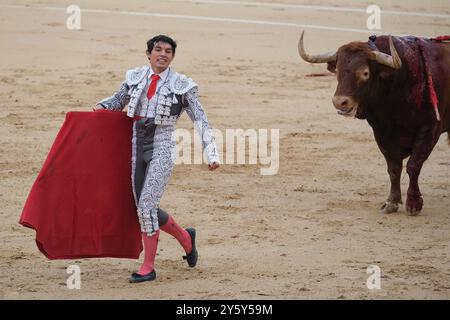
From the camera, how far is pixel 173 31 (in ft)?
52.0

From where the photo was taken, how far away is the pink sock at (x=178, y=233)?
6207mm

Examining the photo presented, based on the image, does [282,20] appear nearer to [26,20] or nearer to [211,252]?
[26,20]

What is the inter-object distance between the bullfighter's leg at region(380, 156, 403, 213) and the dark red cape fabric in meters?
2.36

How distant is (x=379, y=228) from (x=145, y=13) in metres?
10.8

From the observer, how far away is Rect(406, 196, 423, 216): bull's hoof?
776 cm

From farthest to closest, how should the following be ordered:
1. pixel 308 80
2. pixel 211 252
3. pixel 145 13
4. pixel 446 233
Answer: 1. pixel 145 13
2. pixel 308 80
3. pixel 446 233
4. pixel 211 252

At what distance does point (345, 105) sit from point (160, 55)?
6.37 ft

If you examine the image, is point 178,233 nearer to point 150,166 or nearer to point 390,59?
point 150,166

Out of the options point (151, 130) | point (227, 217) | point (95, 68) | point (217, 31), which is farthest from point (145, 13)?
point (151, 130)

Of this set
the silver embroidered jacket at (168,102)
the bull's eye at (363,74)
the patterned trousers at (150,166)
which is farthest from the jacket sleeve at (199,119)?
the bull's eye at (363,74)

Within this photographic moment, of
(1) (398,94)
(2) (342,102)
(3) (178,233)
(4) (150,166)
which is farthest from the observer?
(1) (398,94)

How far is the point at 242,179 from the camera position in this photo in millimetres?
8891

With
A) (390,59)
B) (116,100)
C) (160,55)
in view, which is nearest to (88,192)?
(116,100)
